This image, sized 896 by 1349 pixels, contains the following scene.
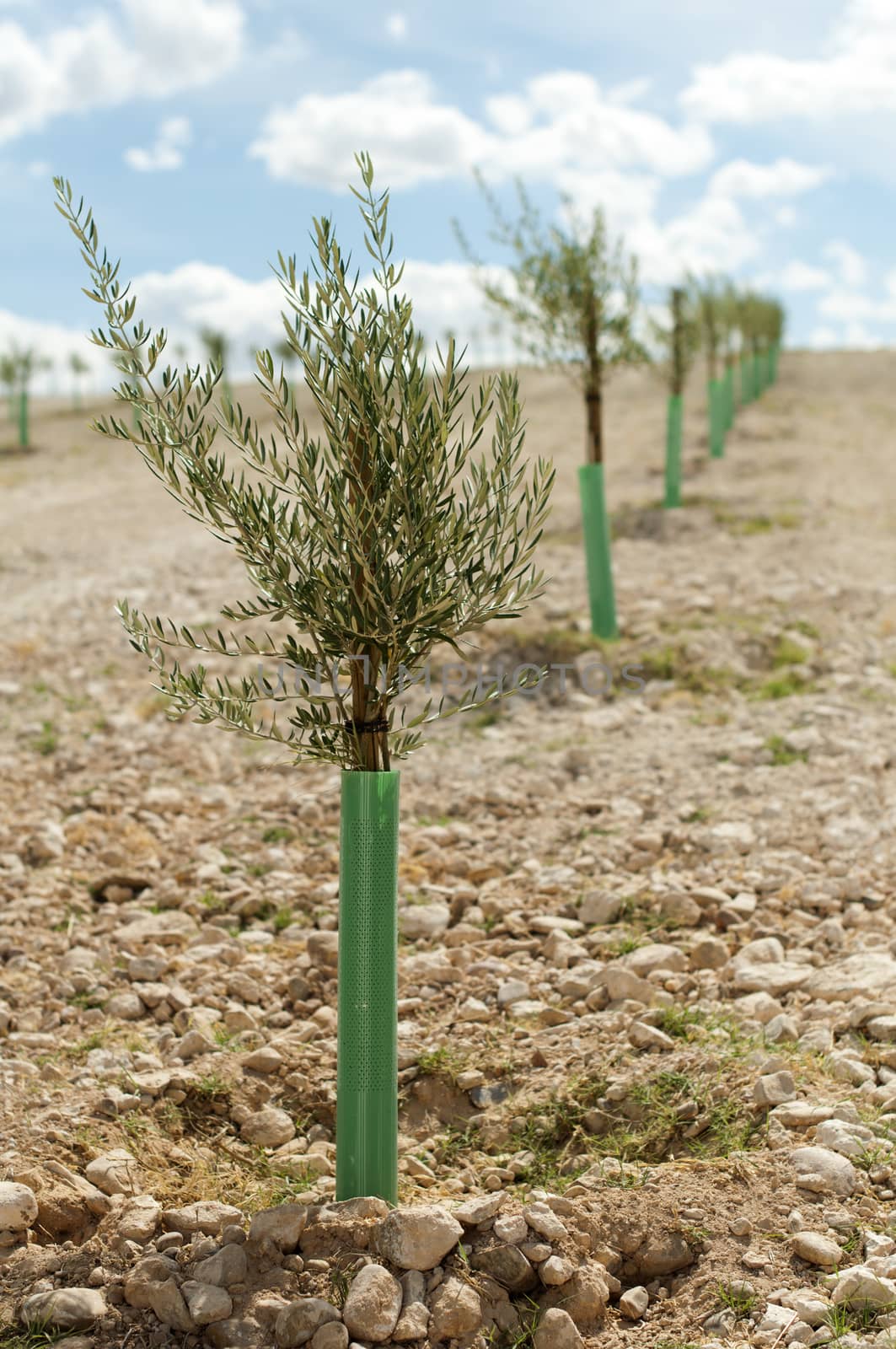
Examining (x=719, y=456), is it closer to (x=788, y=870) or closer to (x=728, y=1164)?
(x=788, y=870)

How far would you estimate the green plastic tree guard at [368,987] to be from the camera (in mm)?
4539

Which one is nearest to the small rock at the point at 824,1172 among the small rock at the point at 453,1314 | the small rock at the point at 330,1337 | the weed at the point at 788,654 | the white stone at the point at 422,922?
the small rock at the point at 453,1314

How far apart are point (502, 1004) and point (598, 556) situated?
7.03 m

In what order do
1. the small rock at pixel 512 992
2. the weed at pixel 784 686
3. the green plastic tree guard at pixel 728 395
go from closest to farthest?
the small rock at pixel 512 992 < the weed at pixel 784 686 < the green plastic tree guard at pixel 728 395

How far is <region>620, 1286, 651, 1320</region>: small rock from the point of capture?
4098 mm

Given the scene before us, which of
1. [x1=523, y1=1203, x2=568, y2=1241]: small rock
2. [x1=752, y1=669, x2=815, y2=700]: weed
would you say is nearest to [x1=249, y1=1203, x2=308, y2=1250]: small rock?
[x1=523, y1=1203, x2=568, y2=1241]: small rock

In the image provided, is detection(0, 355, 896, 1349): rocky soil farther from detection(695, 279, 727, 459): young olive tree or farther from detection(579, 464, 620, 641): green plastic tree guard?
detection(695, 279, 727, 459): young olive tree

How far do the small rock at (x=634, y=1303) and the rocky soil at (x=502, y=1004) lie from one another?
0.04ft

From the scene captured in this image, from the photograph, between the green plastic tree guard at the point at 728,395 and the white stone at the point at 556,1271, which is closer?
the white stone at the point at 556,1271

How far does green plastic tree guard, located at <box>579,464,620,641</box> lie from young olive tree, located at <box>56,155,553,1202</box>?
791cm

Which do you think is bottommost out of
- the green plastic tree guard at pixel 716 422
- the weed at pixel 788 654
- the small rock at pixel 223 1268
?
the small rock at pixel 223 1268

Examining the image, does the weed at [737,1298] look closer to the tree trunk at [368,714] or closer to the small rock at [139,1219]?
the small rock at [139,1219]

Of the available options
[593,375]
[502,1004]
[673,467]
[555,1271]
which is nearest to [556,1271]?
[555,1271]

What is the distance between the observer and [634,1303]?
161 inches
